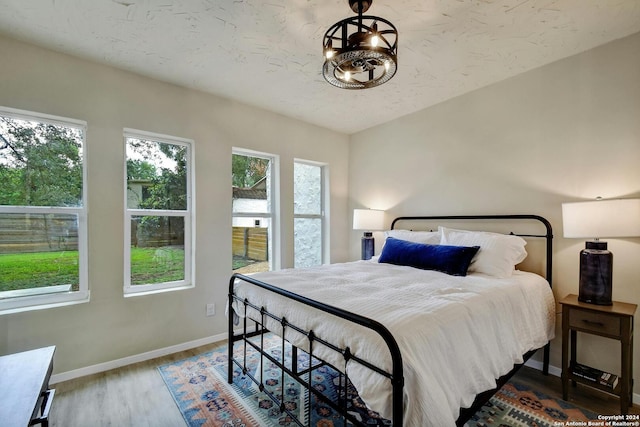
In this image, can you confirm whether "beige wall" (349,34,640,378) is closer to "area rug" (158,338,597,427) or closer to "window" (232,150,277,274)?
"area rug" (158,338,597,427)

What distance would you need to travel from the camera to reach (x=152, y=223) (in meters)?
2.79

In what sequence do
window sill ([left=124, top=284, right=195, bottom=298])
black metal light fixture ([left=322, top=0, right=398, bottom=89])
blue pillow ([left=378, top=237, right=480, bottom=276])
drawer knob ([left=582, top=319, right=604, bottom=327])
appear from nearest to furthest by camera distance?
black metal light fixture ([left=322, top=0, right=398, bottom=89]) → drawer knob ([left=582, top=319, right=604, bottom=327]) → blue pillow ([left=378, top=237, right=480, bottom=276]) → window sill ([left=124, top=284, right=195, bottom=298])

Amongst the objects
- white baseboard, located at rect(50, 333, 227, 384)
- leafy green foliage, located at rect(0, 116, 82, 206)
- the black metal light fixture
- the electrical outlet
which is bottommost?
white baseboard, located at rect(50, 333, 227, 384)

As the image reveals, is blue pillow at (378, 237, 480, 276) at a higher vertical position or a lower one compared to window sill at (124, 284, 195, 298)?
higher

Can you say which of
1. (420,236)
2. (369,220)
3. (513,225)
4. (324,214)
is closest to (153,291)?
(324,214)

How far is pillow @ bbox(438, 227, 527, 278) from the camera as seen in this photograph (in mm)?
2326

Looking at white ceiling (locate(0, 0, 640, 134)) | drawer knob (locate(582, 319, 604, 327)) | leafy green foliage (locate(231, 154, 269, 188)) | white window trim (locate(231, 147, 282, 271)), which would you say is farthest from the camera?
white window trim (locate(231, 147, 282, 271))

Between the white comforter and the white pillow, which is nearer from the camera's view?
the white comforter

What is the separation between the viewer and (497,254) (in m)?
2.39

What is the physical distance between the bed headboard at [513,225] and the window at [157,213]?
2568 millimetres

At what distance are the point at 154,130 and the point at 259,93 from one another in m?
1.05

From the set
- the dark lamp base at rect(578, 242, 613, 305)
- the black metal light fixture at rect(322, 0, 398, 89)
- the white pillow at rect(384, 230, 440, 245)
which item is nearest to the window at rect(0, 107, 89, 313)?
the black metal light fixture at rect(322, 0, 398, 89)

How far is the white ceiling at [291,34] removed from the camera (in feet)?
5.95

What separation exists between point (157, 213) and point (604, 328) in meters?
3.56
